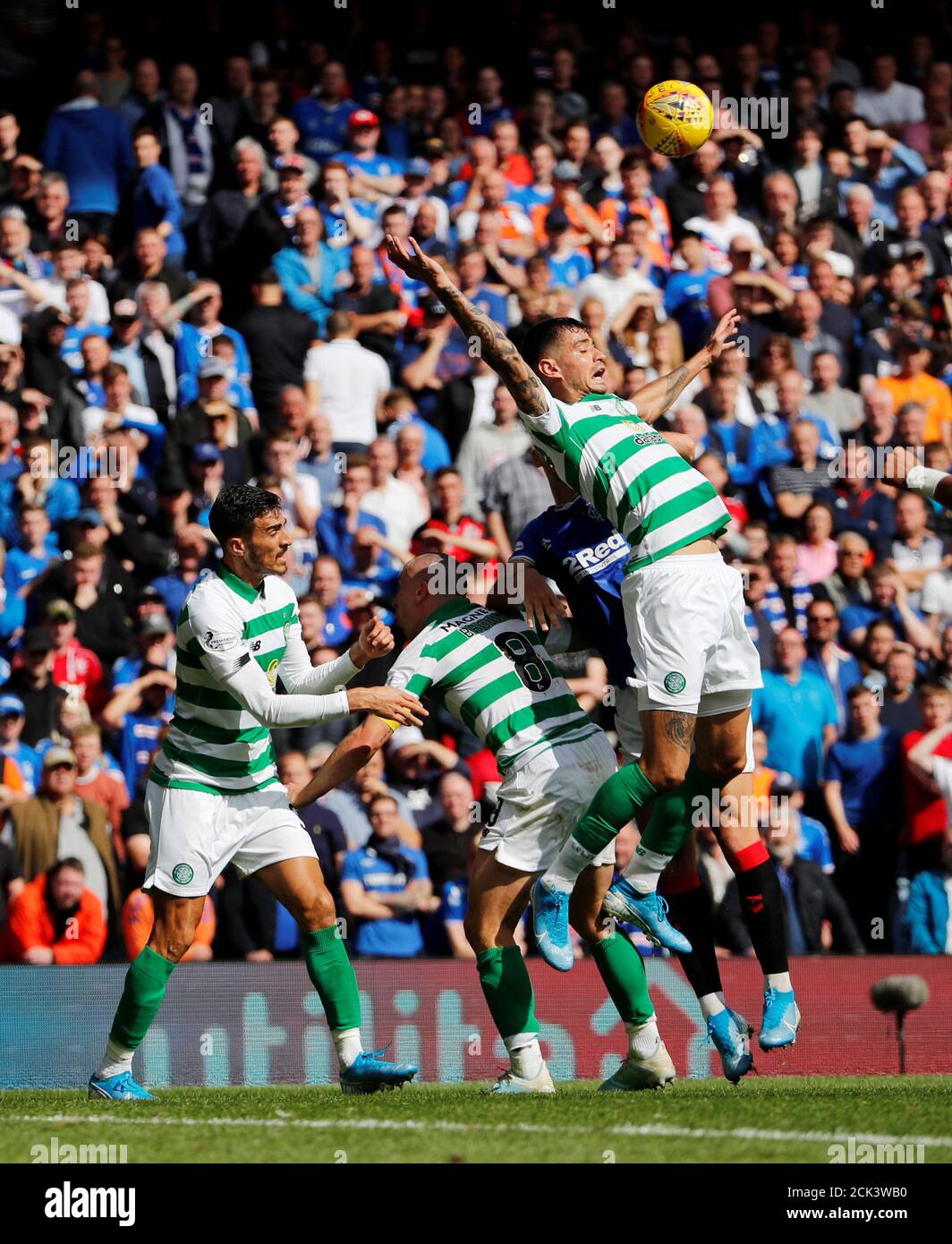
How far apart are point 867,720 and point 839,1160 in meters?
6.69

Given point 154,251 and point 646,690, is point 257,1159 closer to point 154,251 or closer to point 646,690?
point 646,690

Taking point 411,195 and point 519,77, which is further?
point 519,77

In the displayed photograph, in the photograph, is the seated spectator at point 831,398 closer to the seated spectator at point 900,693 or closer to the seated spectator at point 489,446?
the seated spectator at point 489,446

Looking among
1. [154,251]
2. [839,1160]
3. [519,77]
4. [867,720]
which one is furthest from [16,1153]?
[519,77]

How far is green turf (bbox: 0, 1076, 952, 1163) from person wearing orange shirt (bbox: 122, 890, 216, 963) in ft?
8.90

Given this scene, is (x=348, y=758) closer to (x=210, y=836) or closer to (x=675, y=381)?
(x=210, y=836)

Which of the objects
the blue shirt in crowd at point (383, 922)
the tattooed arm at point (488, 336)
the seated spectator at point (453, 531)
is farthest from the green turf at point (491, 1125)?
the seated spectator at point (453, 531)

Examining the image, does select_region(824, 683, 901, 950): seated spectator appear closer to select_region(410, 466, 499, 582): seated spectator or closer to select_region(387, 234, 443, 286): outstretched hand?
select_region(410, 466, 499, 582): seated spectator

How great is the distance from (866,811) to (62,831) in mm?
4906

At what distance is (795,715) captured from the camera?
468 inches

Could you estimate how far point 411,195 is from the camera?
15.0m

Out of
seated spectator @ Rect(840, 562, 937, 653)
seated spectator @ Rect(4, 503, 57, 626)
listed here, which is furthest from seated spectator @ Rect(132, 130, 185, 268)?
seated spectator @ Rect(840, 562, 937, 653)

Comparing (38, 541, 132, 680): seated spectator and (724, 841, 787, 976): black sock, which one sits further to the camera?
(38, 541, 132, 680): seated spectator

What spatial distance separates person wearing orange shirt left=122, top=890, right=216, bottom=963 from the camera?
33.8 feet
